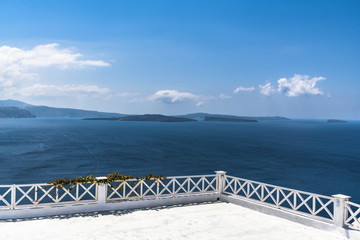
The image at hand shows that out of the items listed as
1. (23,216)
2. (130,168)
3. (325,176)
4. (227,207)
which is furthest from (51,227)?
(325,176)

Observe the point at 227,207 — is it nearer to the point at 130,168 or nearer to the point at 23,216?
the point at 23,216

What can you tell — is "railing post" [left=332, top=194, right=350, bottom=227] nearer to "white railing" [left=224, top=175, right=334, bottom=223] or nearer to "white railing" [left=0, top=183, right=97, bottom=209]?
"white railing" [left=224, top=175, right=334, bottom=223]

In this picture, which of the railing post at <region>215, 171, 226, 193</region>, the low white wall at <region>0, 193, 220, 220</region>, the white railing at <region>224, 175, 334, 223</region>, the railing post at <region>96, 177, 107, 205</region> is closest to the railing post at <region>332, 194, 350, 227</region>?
the white railing at <region>224, 175, 334, 223</region>

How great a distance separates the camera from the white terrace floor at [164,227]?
8227mm

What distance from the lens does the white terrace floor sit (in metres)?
8.23

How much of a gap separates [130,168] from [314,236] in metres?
42.8

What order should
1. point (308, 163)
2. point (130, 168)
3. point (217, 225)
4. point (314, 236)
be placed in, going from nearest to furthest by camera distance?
point (314, 236) → point (217, 225) → point (130, 168) → point (308, 163)

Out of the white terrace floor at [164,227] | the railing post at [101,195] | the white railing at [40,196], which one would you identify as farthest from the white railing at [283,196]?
the white railing at [40,196]

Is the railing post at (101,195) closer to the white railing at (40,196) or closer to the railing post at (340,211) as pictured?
the white railing at (40,196)

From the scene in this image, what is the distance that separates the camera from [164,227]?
8938 millimetres

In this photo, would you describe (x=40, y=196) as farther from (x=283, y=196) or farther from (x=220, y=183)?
(x=283, y=196)

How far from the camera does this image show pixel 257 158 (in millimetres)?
61594

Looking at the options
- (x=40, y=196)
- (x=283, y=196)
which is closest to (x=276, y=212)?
(x=283, y=196)

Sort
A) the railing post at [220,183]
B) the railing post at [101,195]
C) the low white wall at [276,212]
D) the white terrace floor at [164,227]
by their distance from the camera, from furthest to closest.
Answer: the railing post at [220,183] < the railing post at [101,195] < the low white wall at [276,212] < the white terrace floor at [164,227]
